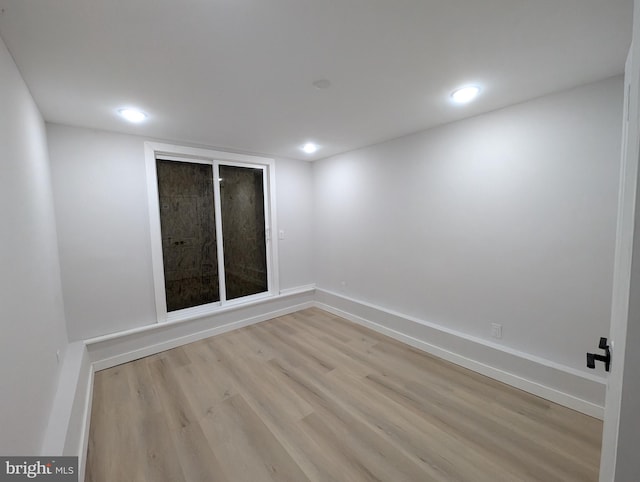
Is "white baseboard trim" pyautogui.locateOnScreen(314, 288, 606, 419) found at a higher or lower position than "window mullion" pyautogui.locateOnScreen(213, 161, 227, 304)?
lower

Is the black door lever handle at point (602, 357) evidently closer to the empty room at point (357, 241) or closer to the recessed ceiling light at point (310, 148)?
the empty room at point (357, 241)

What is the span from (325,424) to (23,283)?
1.98 meters

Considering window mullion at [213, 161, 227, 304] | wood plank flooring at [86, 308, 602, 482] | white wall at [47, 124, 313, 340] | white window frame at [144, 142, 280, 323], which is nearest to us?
A: wood plank flooring at [86, 308, 602, 482]

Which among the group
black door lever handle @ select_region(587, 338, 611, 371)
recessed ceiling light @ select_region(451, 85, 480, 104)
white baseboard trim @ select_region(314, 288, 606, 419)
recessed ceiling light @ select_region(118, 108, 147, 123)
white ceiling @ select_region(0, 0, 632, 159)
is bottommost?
white baseboard trim @ select_region(314, 288, 606, 419)

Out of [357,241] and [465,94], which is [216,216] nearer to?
[357,241]

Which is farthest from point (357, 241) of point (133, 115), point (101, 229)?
point (101, 229)

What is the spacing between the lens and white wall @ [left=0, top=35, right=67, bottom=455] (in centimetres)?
105

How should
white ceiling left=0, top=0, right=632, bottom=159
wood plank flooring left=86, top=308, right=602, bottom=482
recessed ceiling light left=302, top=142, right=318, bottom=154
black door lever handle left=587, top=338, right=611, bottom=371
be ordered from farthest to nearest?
recessed ceiling light left=302, top=142, right=318, bottom=154 → wood plank flooring left=86, top=308, right=602, bottom=482 → white ceiling left=0, top=0, right=632, bottom=159 → black door lever handle left=587, top=338, right=611, bottom=371

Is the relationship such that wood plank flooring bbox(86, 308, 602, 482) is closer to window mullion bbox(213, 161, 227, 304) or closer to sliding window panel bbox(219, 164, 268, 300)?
window mullion bbox(213, 161, 227, 304)

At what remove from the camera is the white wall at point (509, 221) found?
1.88m

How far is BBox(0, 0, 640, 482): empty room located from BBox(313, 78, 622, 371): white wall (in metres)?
0.02

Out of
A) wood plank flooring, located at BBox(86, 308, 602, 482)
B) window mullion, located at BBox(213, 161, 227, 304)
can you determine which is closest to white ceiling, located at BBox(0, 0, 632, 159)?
window mullion, located at BBox(213, 161, 227, 304)

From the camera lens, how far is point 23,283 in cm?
132

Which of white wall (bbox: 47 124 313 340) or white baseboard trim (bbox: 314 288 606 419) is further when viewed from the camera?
white wall (bbox: 47 124 313 340)
